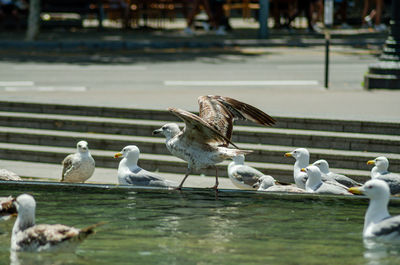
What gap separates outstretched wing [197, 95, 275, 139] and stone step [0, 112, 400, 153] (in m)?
2.00

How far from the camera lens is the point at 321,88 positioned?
1656 centimetres

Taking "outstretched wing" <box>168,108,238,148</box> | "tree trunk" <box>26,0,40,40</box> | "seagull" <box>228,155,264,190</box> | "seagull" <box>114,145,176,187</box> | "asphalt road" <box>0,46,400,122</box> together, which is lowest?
"seagull" <box>228,155,264,190</box>

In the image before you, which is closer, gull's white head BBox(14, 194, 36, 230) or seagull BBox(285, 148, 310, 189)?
gull's white head BBox(14, 194, 36, 230)

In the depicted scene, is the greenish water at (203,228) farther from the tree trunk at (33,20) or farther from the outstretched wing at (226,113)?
the tree trunk at (33,20)

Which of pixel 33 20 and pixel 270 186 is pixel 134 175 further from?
pixel 33 20

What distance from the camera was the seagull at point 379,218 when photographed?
718 cm

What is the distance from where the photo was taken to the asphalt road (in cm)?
1395

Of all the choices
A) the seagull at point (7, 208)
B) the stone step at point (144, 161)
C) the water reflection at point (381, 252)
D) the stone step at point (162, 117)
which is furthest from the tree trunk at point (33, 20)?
the water reflection at point (381, 252)

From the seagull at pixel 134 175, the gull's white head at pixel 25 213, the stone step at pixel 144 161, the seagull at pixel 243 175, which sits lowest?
the stone step at pixel 144 161

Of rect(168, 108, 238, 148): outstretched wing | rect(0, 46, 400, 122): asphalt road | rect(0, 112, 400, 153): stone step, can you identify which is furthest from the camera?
rect(0, 46, 400, 122): asphalt road

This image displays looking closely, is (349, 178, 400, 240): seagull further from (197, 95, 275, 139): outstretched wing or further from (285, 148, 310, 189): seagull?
(285, 148, 310, 189): seagull

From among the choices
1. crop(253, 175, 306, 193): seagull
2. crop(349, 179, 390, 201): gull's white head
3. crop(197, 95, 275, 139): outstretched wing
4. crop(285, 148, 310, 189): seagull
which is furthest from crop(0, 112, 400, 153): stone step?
crop(349, 179, 390, 201): gull's white head

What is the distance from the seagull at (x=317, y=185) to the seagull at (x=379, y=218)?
60.8 inches

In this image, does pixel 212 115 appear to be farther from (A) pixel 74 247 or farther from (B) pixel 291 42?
(B) pixel 291 42
